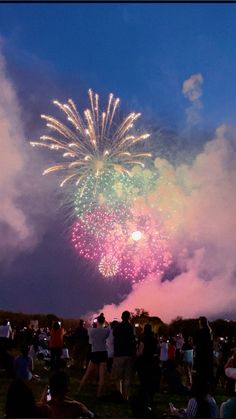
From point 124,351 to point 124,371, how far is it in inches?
15.0

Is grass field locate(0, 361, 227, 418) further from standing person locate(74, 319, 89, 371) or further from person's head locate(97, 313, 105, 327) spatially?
standing person locate(74, 319, 89, 371)

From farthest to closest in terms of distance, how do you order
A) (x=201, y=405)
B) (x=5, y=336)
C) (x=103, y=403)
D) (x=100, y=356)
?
(x=5, y=336) < (x=100, y=356) < (x=103, y=403) < (x=201, y=405)

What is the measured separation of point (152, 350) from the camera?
45.0ft

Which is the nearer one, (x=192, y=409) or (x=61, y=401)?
(x=61, y=401)

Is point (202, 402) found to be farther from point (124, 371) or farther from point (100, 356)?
point (100, 356)

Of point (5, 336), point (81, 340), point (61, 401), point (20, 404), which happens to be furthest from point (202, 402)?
A: point (81, 340)

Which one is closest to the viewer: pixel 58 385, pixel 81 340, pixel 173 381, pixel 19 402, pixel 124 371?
pixel 19 402

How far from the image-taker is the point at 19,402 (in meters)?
6.70

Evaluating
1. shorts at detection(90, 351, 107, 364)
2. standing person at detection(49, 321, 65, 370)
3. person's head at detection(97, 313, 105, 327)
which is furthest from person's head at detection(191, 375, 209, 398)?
standing person at detection(49, 321, 65, 370)

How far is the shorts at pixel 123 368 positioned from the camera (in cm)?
1381

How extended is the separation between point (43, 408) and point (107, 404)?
6225 mm

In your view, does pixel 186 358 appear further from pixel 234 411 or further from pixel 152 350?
pixel 234 411

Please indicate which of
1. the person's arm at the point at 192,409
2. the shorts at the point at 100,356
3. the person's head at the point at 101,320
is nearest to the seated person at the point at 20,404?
the person's arm at the point at 192,409

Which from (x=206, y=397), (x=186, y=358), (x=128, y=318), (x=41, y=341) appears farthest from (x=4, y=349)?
(x=41, y=341)
